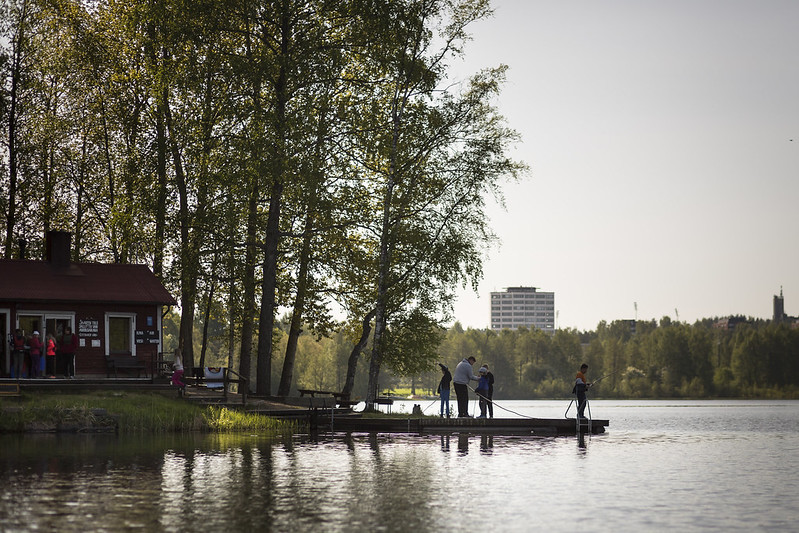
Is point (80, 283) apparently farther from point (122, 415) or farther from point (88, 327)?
point (122, 415)

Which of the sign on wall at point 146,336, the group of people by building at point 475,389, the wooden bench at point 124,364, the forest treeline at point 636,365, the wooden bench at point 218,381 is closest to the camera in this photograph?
the group of people by building at point 475,389

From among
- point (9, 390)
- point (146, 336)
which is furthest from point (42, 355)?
point (146, 336)

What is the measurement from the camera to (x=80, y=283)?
41406mm

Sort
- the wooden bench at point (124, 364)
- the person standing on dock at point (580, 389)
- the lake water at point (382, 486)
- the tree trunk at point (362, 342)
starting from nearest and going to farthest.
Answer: the lake water at point (382, 486) → the person standing on dock at point (580, 389) → the wooden bench at point (124, 364) → the tree trunk at point (362, 342)

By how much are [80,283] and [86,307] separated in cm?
123

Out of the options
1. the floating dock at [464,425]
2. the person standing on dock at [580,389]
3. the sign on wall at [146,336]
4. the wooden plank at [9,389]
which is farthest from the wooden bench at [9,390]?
the person standing on dock at [580,389]

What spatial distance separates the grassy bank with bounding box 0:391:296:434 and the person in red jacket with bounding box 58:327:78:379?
12.6 feet

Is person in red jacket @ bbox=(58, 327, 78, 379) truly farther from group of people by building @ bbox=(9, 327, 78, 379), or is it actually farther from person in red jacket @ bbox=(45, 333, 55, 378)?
person in red jacket @ bbox=(45, 333, 55, 378)

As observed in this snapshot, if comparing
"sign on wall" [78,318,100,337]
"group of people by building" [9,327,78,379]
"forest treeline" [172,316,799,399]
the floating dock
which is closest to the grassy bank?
the floating dock

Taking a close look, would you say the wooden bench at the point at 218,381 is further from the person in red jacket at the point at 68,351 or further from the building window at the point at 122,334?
the person in red jacket at the point at 68,351

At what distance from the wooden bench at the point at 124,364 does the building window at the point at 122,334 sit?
280 millimetres

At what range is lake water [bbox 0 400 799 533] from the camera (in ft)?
50.5

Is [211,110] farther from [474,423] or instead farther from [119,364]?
[474,423]

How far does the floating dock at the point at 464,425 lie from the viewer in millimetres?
35344
